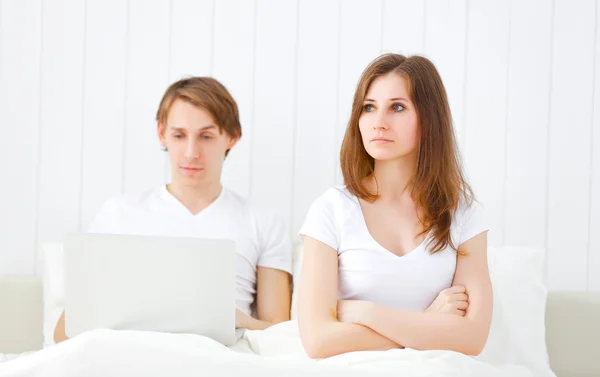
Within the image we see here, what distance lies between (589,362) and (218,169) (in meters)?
1.16

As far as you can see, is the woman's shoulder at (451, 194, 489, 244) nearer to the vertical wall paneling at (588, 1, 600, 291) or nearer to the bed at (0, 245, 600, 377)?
the bed at (0, 245, 600, 377)

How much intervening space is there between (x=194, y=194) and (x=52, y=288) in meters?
0.46

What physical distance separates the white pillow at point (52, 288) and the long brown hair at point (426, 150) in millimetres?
897

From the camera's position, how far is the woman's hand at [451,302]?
1.67m

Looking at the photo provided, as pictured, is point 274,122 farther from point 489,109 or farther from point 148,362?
point 148,362

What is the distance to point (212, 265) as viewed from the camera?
1652 millimetres

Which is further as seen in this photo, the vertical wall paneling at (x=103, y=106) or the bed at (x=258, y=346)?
the vertical wall paneling at (x=103, y=106)

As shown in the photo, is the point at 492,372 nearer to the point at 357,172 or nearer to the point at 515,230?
the point at 357,172

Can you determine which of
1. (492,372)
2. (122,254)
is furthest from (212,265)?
(492,372)

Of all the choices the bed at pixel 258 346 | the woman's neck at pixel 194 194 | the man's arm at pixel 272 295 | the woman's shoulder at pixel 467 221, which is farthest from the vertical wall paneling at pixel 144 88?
the woman's shoulder at pixel 467 221

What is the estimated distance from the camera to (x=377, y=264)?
173 centimetres

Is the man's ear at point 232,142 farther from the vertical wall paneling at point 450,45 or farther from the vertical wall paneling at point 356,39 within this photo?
the vertical wall paneling at point 450,45

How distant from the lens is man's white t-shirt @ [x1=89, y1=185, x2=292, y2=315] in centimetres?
224

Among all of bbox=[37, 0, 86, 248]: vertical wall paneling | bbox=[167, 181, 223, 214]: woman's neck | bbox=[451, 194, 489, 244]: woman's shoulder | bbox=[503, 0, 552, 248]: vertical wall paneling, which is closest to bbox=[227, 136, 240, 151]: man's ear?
bbox=[167, 181, 223, 214]: woman's neck
